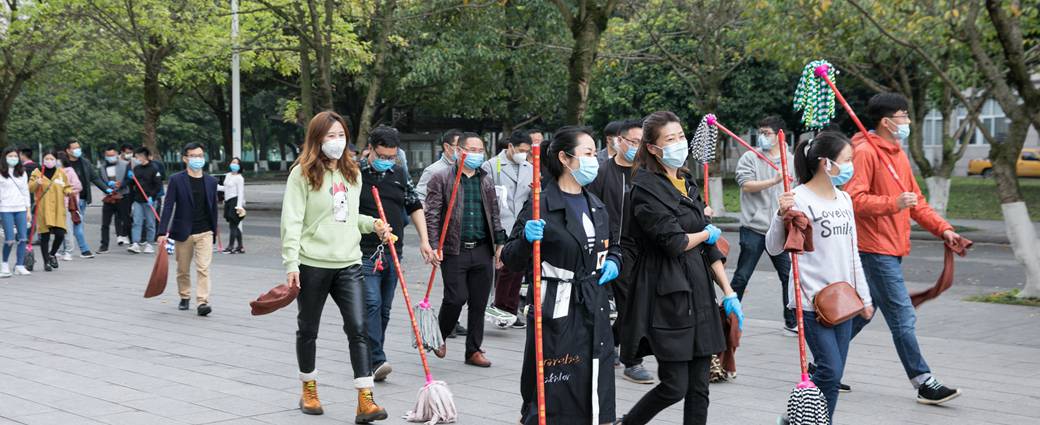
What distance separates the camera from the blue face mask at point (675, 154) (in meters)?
5.18

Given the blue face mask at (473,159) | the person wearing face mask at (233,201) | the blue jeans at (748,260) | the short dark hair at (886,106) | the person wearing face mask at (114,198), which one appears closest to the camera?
the short dark hair at (886,106)

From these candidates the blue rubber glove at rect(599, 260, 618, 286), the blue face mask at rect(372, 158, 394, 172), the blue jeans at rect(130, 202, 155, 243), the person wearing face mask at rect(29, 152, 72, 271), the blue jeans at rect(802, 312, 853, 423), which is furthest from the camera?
the blue jeans at rect(130, 202, 155, 243)

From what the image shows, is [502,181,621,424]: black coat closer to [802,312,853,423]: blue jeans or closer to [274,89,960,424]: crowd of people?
[274,89,960,424]: crowd of people

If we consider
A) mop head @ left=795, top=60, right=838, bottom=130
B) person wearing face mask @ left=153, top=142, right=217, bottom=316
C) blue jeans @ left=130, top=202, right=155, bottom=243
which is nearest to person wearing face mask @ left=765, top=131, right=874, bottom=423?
mop head @ left=795, top=60, right=838, bottom=130

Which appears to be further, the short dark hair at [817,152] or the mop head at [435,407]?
the mop head at [435,407]

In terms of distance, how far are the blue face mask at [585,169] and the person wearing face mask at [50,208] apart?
11999 millimetres

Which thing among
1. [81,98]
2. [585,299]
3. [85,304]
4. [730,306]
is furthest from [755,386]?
[81,98]

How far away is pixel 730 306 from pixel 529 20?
24.9m

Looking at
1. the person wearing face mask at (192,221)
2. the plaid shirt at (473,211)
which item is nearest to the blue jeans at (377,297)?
the plaid shirt at (473,211)

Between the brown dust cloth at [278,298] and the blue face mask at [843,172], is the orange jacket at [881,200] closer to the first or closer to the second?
the blue face mask at [843,172]

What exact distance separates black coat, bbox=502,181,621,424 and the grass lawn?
59.6 feet

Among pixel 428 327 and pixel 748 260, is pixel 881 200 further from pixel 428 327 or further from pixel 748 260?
pixel 428 327

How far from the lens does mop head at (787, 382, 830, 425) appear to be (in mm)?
5250

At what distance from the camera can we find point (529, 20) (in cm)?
2952
